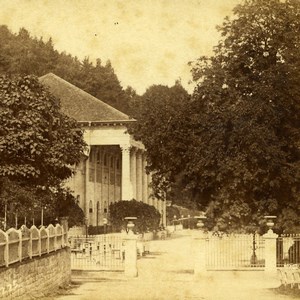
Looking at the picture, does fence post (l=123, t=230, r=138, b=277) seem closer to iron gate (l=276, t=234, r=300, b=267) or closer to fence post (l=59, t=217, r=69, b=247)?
fence post (l=59, t=217, r=69, b=247)

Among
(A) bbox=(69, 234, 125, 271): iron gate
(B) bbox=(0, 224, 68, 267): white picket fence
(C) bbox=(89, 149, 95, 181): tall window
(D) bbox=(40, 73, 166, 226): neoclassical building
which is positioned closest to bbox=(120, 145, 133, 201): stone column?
(D) bbox=(40, 73, 166, 226): neoclassical building

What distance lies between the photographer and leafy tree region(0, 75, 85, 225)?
85.4ft

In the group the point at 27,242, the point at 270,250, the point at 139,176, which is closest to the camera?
the point at 27,242

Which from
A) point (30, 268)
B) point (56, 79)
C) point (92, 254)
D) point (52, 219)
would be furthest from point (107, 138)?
point (30, 268)

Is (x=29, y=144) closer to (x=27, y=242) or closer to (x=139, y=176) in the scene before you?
(x=27, y=242)

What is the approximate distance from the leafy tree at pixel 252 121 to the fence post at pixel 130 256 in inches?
136

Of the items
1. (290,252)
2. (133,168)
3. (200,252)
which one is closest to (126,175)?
(133,168)

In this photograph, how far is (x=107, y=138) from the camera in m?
55.3

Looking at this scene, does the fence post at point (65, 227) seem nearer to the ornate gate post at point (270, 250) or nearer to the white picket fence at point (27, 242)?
the white picket fence at point (27, 242)

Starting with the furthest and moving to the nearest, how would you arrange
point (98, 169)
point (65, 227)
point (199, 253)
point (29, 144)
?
point (98, 169) < point (199, 253) < point (29, 144) < point (65, 227)

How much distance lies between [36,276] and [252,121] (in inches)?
424

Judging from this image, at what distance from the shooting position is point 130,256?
89.8ft

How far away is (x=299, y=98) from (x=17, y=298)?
13767mm

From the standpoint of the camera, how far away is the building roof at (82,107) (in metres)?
53.7
